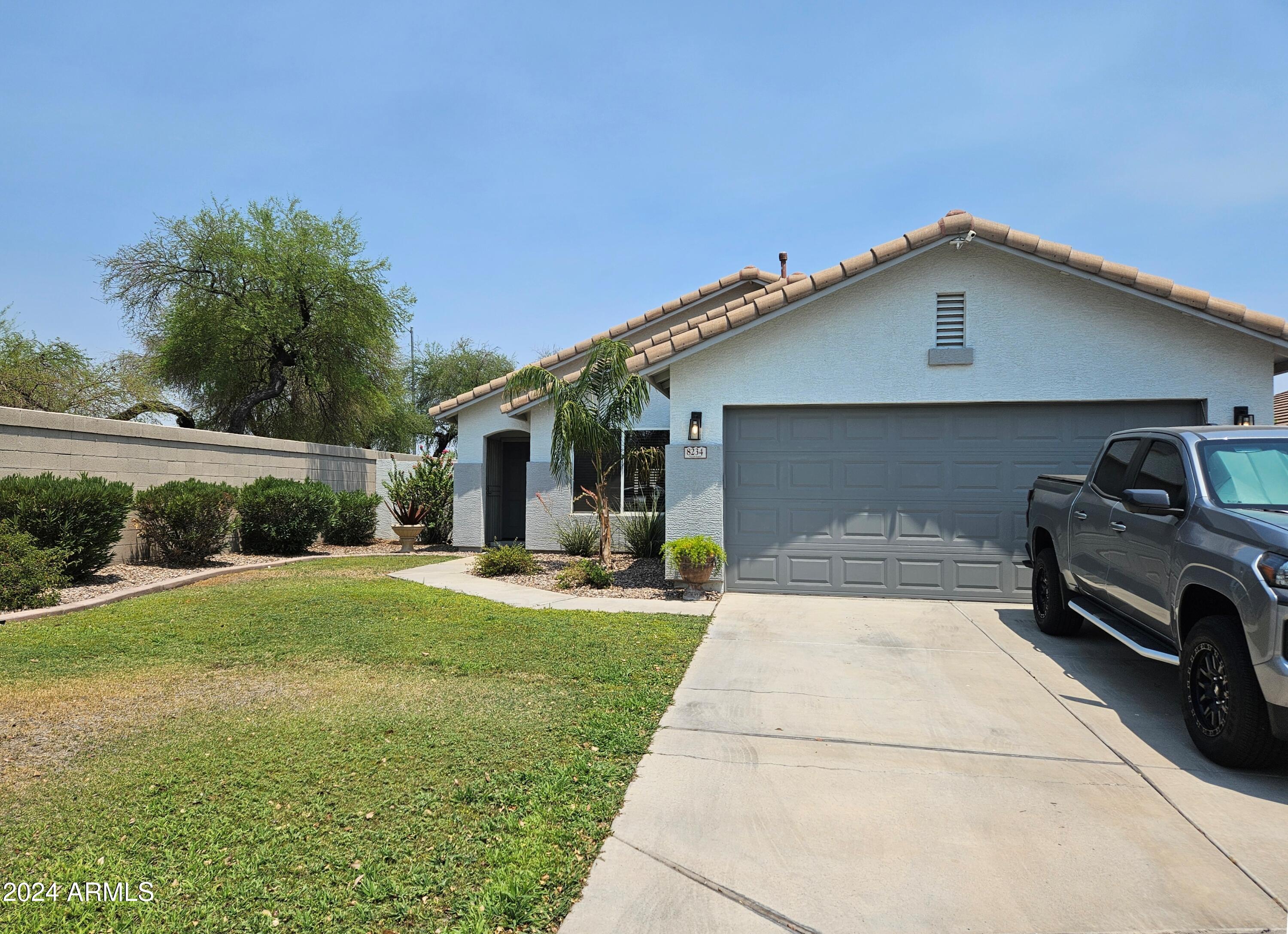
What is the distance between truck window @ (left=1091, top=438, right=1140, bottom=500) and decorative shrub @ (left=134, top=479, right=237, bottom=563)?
12135 millimetres

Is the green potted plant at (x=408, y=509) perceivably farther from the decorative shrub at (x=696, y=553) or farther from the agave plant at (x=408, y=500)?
the decorative shrub at (x=696, y=553)

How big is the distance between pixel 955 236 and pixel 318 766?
344 inches

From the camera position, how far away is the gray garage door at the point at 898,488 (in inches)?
355

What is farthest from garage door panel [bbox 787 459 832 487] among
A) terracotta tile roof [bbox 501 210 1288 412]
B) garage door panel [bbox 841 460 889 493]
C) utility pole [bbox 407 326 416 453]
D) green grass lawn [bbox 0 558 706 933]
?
utility pole [bbox 407 326 416 453]

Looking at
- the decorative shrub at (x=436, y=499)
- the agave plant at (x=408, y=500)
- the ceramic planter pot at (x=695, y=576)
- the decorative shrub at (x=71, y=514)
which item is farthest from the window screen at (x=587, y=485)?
the decorative shrub at (x=71, y=514)

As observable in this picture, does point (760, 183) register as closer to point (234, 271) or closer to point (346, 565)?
point (346, 565)

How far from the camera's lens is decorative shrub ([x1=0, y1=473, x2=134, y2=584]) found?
8484 millimetres

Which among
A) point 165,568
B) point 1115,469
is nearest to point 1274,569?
point 1115,469

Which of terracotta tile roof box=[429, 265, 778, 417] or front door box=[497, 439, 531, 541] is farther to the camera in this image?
front door box=[497, 439, 531, 541]

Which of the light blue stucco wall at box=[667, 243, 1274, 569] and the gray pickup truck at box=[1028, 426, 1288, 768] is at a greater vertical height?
the light blue stucco wall at box=[667, 243, 1274, 569]

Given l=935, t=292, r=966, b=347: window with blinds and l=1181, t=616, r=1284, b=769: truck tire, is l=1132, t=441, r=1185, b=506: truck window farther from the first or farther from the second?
l=935, t=292, r=966, b=347: window with blinds

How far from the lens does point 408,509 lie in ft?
53.1

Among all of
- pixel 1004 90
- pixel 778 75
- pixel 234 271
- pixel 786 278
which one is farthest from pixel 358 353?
pixel 1004 90

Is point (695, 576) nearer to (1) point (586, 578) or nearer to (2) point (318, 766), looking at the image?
(1) point (586, 578)
